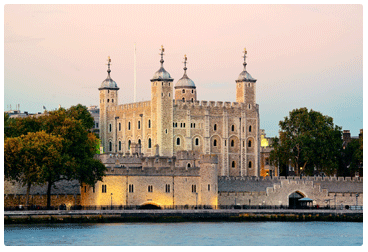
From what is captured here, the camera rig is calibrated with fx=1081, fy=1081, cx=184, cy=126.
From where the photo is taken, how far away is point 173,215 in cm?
7369

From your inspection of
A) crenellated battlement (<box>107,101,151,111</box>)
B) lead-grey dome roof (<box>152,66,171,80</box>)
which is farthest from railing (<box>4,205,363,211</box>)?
crenellated battlement (<box>107,101,151,111</box>)

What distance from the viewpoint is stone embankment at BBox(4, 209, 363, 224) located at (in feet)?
232

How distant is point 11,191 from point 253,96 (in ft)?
124

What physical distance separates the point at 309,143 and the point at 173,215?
27.1 metres

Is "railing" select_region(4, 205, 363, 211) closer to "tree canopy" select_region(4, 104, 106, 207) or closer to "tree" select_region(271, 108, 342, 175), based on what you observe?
"tree canopy" select_region(4, 104, 106, 207)

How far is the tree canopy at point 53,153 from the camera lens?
7344cm

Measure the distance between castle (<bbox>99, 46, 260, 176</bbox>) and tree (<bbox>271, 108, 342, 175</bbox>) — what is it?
7.24 m

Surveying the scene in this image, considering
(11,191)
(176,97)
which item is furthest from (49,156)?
(176,97)

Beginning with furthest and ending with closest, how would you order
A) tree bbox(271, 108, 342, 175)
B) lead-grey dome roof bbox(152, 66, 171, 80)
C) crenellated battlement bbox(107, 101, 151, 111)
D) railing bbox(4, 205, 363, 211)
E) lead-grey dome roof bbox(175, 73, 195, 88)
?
lead-grey dome roof bbox(175, 73, 195, 88) < crenellated battlement bbox(107, 101, 151, 111) < lead-grey dome roof bbox(152, 66, 171, 80) < tree bbox(271, 108, 342, 175) < railing bbox(4, 205, 363, 211)

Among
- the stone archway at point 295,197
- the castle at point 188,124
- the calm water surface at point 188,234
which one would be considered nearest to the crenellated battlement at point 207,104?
the castle at point 188,124

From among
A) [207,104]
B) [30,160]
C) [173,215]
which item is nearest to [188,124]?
[207,104]
